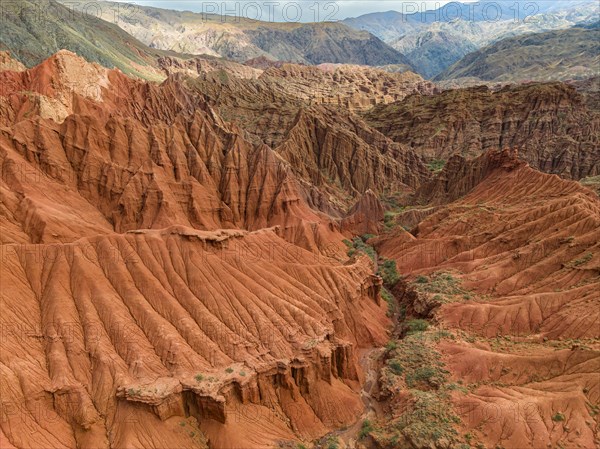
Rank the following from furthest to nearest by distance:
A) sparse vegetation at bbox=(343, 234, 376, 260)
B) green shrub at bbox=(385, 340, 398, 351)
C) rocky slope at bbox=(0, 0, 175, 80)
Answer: rocky slope at bbox=(0, 0, 175, 80), sparse vegetation at bbox=(343, 234, 376, 260), green shrub at bbox=(385, 340, 398, 351)

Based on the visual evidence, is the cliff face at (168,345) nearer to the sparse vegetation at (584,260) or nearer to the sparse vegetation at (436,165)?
the sparse vegetation at (584,260)

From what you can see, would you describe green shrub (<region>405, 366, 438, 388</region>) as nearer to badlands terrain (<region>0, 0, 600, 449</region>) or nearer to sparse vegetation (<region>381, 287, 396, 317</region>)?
badlands terrain (<region>0, 0, 600, 449</region>)

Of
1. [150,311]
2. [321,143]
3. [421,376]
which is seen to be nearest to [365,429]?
[421,376]

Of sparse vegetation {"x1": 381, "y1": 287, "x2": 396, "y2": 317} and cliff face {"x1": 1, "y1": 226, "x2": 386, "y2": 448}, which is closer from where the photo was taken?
cliff face {"x1": 1, "y1": 226, "x2": 386, "y2": 448}

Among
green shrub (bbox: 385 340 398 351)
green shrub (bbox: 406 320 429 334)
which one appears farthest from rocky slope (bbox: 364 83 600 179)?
green shrub (bbox: 385 340 398 351)

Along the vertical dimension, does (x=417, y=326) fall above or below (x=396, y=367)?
below

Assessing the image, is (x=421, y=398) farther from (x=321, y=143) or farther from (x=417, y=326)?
(x=321, y=143)

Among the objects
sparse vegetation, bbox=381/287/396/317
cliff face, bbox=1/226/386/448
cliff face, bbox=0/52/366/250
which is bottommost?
sparse vegetation, bbox=381/287/396/317
